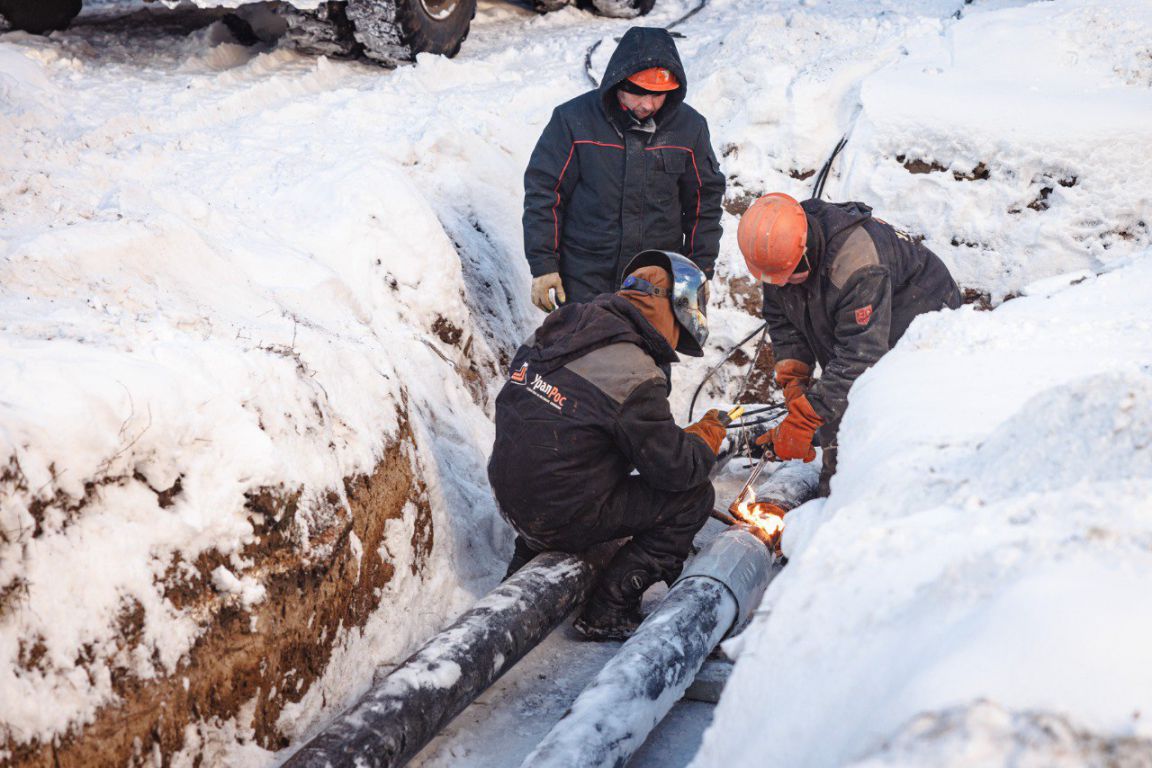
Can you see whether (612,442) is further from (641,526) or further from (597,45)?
(597,45)

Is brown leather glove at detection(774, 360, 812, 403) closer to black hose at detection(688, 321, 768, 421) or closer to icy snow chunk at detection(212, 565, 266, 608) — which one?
black hose at detection(688, 321, 768, 421)

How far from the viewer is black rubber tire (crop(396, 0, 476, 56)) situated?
273 inches

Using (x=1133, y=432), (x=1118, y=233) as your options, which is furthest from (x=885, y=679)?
(x=1118, y=233)

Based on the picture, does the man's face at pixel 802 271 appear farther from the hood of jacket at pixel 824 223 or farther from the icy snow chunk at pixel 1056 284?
the icy snow chunk at pixel 1056 284

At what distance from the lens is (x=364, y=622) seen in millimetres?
3197

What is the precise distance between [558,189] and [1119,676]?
13.5 ft

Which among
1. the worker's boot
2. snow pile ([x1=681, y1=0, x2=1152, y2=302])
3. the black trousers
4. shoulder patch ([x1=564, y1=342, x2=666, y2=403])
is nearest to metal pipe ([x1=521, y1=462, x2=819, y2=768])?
the black trousers

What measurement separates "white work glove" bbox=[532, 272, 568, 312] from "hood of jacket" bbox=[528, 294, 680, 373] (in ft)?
4.13

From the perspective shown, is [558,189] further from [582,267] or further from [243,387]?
[243,387]

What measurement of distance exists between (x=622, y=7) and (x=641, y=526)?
6.73 m

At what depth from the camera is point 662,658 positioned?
Answer: 2.95m

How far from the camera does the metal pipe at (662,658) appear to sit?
2.59 meters

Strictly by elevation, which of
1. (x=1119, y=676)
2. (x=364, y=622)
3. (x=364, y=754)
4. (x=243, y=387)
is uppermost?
(x=1119, y=676)

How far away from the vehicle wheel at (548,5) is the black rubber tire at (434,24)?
1.46 metres
